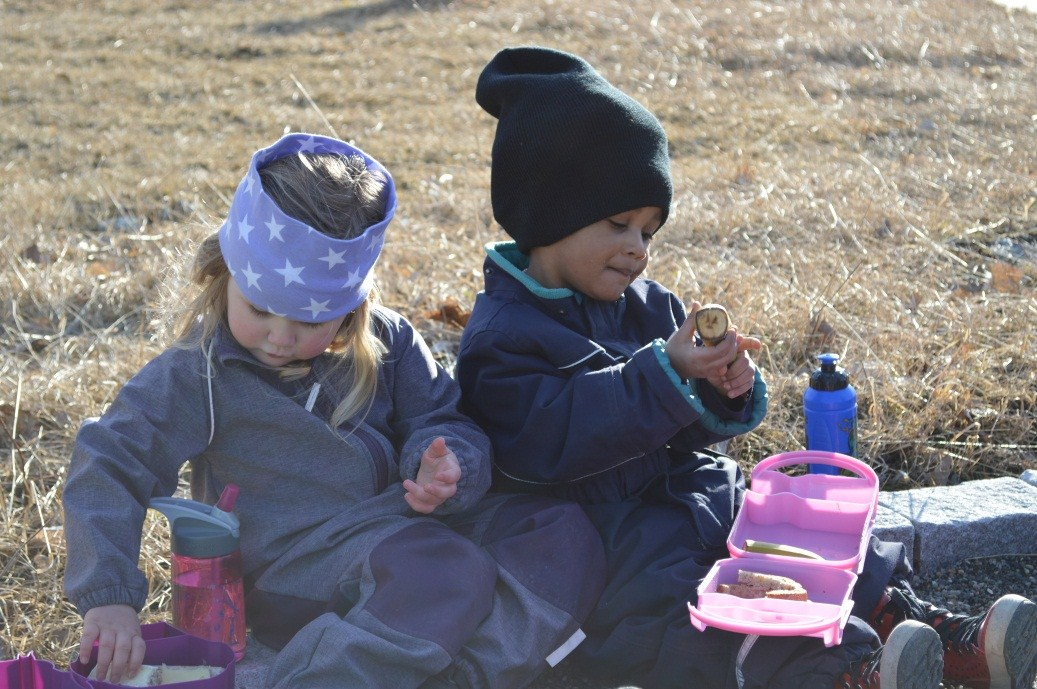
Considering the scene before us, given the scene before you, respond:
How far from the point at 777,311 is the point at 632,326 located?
4.25ft

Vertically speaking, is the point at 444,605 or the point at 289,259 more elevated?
the point at 289,259

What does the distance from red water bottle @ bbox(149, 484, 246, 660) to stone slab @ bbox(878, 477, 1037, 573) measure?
1.80 meters

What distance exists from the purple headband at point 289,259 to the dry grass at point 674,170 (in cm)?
93

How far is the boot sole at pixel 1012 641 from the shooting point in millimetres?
2463

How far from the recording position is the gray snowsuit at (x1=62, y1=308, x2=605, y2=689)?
2.49 m

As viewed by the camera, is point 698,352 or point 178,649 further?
point 698,352

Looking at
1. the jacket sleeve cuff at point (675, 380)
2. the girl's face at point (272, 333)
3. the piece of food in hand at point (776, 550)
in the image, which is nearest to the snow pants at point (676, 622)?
the piece of food in hand at point (776, 550)

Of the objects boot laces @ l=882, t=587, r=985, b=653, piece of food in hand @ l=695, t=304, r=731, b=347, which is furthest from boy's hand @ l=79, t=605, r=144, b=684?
boot laces @ l=882, t=587, r=985, b=653

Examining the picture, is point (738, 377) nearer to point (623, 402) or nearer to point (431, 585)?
point (623, 402)

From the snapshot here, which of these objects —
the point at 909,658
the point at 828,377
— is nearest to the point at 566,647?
the point at 909,658

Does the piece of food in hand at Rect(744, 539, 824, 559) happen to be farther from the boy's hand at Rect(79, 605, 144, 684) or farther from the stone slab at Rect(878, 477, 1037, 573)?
the boy's hand at Rect(79, 605, 144, 684)

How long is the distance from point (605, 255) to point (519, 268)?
294 millimetres

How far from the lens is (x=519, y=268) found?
3217 millimetres

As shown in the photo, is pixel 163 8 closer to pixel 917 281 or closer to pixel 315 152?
pixel 917 281
